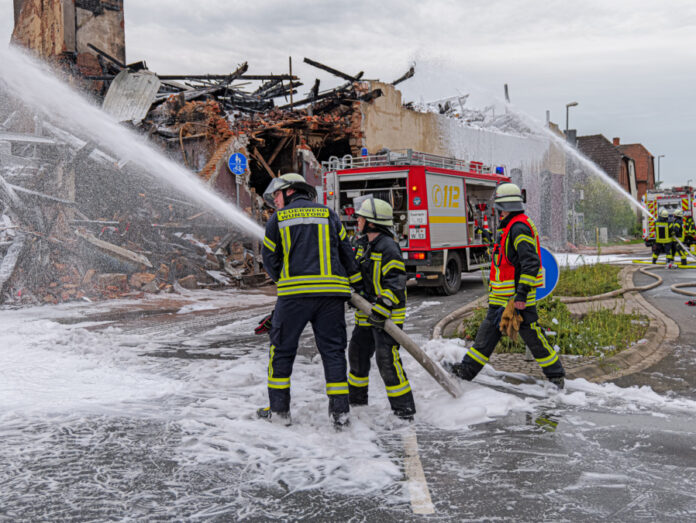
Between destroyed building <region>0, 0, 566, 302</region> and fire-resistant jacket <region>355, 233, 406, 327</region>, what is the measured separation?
26.0 ft

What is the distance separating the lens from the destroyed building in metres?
11.4

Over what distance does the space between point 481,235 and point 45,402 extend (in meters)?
10.3

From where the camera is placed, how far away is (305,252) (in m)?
4.11

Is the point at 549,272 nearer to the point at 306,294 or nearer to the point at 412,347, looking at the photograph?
the point at 412,347

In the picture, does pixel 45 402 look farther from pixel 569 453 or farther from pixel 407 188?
pixel 407 188

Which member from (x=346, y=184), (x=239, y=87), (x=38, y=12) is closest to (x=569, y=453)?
(x=346, y=184)

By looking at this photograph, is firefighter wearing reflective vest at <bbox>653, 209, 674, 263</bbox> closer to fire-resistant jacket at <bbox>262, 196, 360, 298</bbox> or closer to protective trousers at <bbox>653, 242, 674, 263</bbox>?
protective trousers at <bbox>653, 242, 674, 263</bbox>

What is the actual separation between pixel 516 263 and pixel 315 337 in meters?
1.94

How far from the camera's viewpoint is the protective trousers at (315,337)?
4109 millimetres

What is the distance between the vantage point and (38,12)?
18.7m

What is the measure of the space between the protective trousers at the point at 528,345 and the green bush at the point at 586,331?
1296 mm

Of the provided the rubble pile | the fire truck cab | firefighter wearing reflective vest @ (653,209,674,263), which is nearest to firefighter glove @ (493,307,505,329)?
the rubble pile

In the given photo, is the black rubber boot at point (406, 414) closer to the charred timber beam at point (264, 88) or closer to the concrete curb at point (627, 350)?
the concrete curb at point (627, 350)

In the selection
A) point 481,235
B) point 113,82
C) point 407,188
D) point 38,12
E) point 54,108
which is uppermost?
point 38,12
